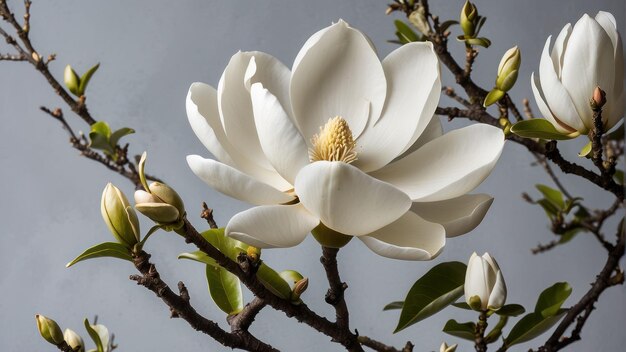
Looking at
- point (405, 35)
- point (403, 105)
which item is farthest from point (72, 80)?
point (403, 105)

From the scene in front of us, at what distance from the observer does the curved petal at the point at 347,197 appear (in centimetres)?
28

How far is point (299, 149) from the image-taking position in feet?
1.06

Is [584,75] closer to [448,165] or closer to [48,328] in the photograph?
[448,165]

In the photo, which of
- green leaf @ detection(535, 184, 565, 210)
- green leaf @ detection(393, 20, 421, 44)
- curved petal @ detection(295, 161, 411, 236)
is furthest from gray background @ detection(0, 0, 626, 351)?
curved petal @ detection(295, 161, 411, 236)

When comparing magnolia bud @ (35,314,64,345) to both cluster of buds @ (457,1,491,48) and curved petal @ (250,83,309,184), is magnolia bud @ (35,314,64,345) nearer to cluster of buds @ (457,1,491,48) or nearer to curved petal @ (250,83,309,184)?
curved petal @ (250,83,309,184)

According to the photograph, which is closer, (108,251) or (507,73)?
(108,251)

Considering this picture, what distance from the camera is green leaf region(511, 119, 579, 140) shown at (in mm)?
396

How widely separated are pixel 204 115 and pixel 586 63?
0.65 feet

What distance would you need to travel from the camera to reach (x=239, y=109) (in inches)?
15.0

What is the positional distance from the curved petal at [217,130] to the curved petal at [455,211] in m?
0.07

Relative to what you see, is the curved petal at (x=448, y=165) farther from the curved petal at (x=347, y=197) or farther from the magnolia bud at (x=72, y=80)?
the magnolia bud at (x=72, y=80)

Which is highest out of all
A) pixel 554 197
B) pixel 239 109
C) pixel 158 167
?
pixel 158 167

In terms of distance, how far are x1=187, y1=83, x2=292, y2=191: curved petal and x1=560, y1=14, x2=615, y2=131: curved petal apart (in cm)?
16

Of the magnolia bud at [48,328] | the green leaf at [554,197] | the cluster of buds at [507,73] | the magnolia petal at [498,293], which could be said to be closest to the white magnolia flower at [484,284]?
the magnolia petal at [498,293]
